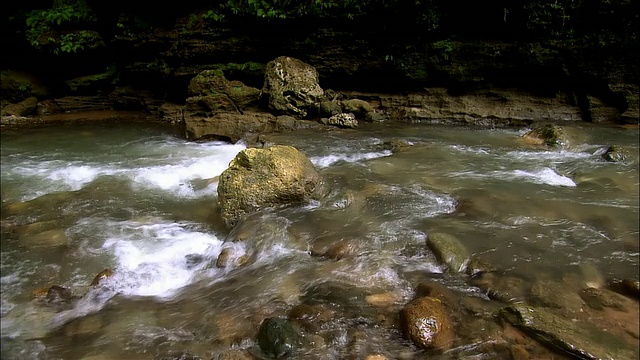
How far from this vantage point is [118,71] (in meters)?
15.3

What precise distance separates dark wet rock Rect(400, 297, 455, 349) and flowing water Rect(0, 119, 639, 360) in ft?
0.29

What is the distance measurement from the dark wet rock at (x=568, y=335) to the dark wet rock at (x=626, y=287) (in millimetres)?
747

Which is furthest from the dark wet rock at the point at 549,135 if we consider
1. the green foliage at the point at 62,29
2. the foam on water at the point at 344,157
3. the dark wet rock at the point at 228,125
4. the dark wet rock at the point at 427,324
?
the green foliage at the point at 62,29

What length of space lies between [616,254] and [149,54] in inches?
557

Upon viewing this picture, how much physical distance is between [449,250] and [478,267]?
0.33 meters

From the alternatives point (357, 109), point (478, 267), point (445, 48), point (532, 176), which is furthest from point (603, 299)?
point (445, 48)

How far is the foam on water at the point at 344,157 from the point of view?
26.2ft

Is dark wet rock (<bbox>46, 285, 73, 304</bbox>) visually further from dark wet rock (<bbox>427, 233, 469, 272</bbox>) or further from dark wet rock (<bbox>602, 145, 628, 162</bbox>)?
dark wet rock (<bbox>602, 145, 628, 162</bbox>)

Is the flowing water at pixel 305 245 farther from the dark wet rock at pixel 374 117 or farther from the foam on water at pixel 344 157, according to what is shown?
the dark wet rock at pixel 374 117

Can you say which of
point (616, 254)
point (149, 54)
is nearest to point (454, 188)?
point (616, 254)

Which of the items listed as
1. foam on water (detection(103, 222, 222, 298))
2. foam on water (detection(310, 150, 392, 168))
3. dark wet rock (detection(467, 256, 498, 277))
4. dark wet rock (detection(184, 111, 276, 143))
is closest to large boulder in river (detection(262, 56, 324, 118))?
dark wet rock (detection(184, 111, 276, 143))

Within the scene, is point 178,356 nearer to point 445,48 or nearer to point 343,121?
point 343,121

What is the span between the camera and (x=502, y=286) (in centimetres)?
372

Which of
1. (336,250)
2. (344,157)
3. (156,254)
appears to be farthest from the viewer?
(344,157)
